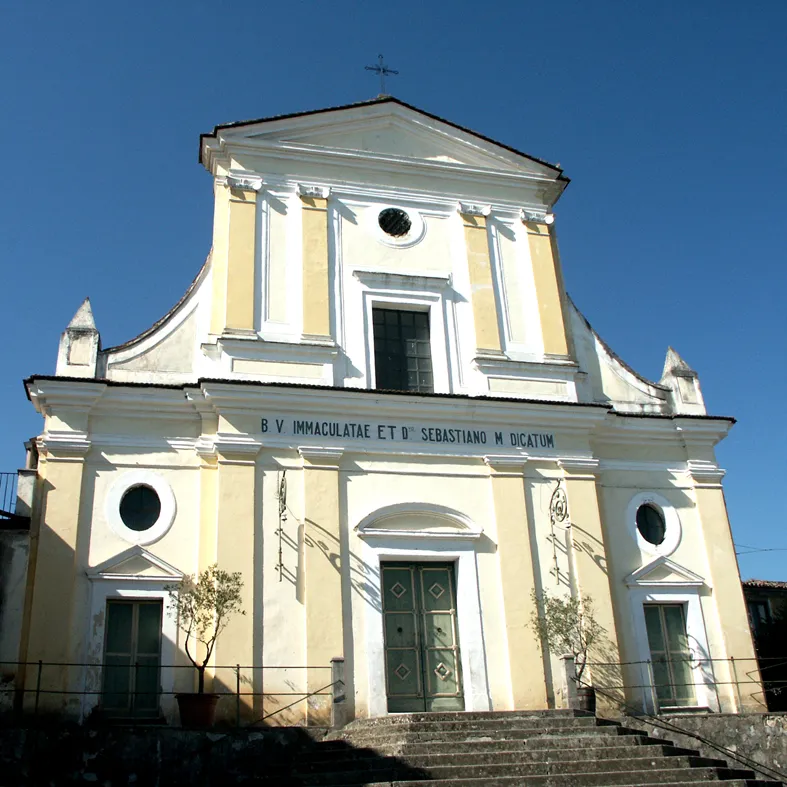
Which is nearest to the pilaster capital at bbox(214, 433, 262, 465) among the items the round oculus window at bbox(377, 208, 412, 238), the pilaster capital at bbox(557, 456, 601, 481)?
the round oculus window at bbox(377, 208, 412, 238)

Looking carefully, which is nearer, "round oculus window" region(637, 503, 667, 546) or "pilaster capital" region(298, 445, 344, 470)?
"pilaster capital" region(298, 445, 344, 470)

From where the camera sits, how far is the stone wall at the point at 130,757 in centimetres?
1105

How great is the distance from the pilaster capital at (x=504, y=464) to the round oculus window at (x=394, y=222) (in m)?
4.92

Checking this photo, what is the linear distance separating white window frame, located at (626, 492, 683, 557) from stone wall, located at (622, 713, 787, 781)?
3.28 metres

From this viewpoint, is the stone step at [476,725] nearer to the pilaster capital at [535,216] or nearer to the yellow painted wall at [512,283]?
the yellow painted wall at [512,283]

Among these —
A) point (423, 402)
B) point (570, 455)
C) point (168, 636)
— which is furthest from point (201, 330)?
point (570, 455)

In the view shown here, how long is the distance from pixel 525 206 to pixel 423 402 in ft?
18.1

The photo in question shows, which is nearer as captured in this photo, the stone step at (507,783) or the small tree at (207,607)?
the stone step at (507,783)

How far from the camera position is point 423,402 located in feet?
53.4

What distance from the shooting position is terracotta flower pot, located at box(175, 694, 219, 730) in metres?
12.7

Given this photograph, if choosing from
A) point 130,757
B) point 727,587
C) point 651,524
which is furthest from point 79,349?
point 727,587

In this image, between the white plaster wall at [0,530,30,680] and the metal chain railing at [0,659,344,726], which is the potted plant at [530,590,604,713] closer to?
the metal chain railing at [0,659,344,726]

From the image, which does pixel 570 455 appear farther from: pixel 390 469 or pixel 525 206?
pixel 525 206

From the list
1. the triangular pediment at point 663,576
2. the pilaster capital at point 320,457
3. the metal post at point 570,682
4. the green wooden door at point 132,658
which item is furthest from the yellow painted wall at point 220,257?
the triangular pediment at point 663,576
